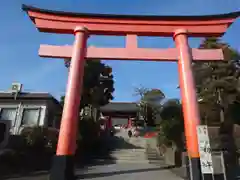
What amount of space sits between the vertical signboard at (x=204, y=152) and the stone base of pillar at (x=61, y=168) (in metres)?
3.91

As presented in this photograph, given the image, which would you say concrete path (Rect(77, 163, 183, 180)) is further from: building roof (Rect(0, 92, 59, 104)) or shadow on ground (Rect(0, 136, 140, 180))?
building roof (Rect(0, 92, 59, 104))

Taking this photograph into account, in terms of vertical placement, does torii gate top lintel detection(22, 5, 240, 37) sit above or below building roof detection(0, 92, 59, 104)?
above

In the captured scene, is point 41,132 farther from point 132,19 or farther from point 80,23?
point 132,19

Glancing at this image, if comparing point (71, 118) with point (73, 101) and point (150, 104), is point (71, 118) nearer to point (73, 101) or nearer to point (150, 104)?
point (73, 101)

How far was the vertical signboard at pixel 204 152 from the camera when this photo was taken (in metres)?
4.89

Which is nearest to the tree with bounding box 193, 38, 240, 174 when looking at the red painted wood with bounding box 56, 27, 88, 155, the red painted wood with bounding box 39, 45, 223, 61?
the red painted wood with bounding box 39, 45, 223, 61

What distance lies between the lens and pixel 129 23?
8727 mm

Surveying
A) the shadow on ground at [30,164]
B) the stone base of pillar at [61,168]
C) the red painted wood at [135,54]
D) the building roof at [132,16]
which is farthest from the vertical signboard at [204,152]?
the shadow on ground at [30,164]

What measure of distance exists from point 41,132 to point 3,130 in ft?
6.29

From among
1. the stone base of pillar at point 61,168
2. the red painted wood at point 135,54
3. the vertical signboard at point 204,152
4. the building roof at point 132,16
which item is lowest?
the stone base of pillar at point 61,168

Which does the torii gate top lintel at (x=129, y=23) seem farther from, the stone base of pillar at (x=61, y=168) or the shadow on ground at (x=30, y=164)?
the shadow on ground at (x=30, y=164)

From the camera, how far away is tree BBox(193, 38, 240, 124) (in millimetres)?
14641

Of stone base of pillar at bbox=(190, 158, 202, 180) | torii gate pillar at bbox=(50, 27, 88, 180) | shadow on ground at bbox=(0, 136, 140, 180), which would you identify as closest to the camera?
stone base of pillar at bbox=(190, 158, 202, 180)

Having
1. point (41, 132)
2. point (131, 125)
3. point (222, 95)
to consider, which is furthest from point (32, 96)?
point (131, 125)
